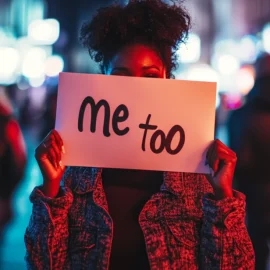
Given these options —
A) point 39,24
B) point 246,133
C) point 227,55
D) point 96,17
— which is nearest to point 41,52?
point 39,24

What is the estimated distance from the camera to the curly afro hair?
4.86ft

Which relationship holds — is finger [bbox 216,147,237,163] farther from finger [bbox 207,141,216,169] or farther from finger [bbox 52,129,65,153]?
finger [bbox 52,129,65,153]

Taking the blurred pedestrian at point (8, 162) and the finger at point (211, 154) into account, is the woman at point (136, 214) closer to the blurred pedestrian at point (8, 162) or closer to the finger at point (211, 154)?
the finger at point (211, 154)

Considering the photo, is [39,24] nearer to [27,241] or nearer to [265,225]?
[265,225]

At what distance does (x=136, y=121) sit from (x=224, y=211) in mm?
378

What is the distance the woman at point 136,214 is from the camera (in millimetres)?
1267

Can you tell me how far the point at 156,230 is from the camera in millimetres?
1309

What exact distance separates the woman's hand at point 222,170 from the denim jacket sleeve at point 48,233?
1.45ft

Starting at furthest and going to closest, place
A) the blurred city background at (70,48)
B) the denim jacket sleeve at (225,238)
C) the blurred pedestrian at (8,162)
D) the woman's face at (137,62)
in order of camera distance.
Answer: the blurred city background at (70,48) < the blurred pedestrian at (8,162) < the woman's face at (137,62) < the denim jacket sleeve at (225,238)

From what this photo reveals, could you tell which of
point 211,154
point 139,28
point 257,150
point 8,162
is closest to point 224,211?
point 211,154

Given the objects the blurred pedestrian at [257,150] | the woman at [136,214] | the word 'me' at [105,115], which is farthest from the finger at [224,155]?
the blurred pedestrian at [257,150]

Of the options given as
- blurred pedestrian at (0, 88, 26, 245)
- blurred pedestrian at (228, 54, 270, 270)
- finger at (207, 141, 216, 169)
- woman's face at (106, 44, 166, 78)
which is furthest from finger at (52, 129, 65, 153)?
blurred pedestrian at (228, 54, 270, 270)

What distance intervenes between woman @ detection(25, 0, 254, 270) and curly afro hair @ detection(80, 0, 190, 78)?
0.04ft

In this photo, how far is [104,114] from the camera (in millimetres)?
1342
